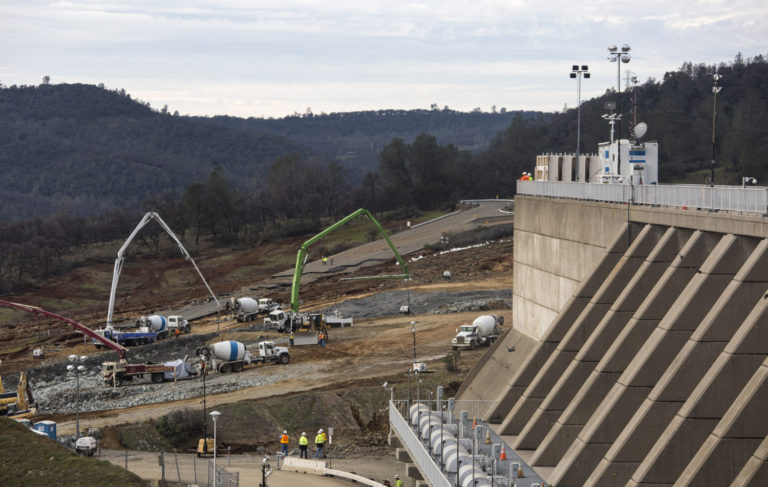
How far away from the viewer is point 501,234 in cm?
11450

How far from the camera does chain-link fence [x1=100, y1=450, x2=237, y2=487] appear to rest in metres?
43.0

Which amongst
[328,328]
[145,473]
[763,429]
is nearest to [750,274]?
[763,429]

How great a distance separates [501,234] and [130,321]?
4419cm

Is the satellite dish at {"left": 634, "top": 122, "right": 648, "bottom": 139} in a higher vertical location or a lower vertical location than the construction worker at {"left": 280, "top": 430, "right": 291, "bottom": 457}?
higher

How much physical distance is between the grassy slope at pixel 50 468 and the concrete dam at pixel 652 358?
52.0 feet

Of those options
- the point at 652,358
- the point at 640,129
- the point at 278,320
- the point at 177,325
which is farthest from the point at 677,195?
the point at 177,325

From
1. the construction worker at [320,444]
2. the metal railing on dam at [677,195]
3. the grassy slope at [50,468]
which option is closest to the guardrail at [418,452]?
the construction worker at [320,444]

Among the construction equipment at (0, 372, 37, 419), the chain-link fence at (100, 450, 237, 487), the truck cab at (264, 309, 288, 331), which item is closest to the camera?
the chain-link fence at (100, 450, 237, 487)

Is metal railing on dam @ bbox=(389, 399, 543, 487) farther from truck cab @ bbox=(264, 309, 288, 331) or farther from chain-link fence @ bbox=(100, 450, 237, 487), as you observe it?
truck cab @ bbox=(264, 309, 288, 331)

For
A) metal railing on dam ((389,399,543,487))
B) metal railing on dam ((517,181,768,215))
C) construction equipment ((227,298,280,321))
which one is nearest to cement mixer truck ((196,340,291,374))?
construction equipment ((227,298,280,321))

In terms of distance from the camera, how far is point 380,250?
118000 millimetres

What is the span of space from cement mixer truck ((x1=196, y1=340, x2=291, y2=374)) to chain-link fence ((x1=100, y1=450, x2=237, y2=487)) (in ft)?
47.2

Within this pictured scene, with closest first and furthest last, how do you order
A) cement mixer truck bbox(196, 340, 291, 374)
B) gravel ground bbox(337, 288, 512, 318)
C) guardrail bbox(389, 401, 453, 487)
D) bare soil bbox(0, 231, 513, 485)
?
1. guardrail bbox(389, 401, 453, 487)
2. bare soil bbox(0, 231, 513, 485)
3. cement mixer truck bbox(196, 340, 291, 374)
4. gravel ground bbox(337, 288, 512, 318)

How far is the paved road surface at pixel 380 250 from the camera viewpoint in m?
102
